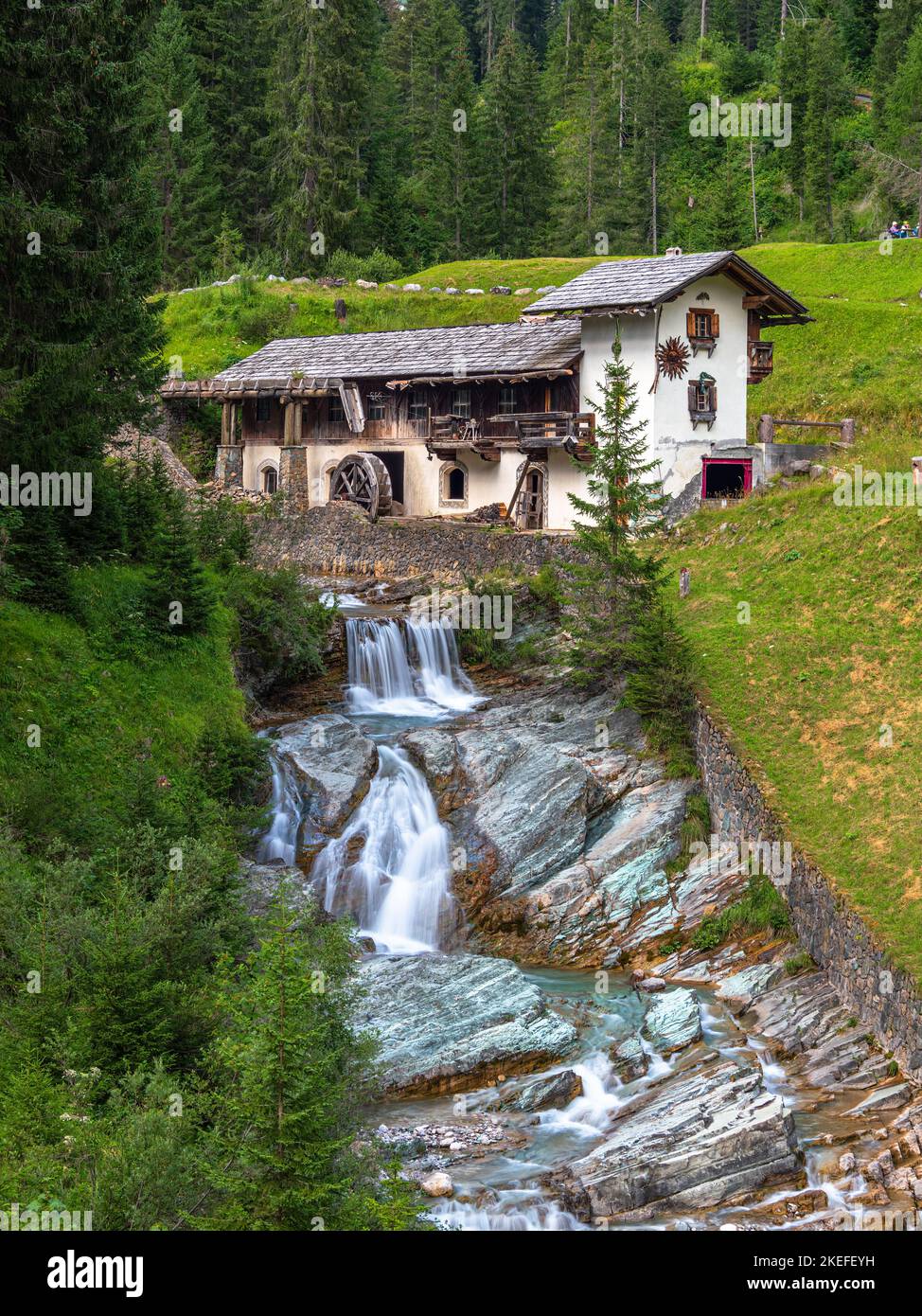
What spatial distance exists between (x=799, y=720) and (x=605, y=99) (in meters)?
69.9

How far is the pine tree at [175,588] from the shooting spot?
26484mm

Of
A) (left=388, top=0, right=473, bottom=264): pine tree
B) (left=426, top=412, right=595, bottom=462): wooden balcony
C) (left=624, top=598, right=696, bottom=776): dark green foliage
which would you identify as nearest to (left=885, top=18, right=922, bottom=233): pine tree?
(left=388, top=0, right=473, bottom=264): pine tree

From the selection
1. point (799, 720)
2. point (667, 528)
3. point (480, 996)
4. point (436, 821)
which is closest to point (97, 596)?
point (436, 821)

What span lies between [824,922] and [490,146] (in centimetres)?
6756

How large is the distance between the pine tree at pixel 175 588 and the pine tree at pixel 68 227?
2263 mm

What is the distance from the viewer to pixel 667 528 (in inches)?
1448

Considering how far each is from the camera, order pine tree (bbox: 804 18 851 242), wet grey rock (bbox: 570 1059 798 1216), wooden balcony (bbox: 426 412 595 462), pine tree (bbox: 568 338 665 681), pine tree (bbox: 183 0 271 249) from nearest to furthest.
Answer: wet grey rock (bbox: 570 1059 798 1216), pine tree (bbox: 568 338 665 681), wooden balcony (bbox: 426 412 595 462), pine tree (bbox: 804 18 851 242), pine tree (bbox: 183 0 271 249)

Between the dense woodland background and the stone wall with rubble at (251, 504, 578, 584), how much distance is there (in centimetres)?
2611

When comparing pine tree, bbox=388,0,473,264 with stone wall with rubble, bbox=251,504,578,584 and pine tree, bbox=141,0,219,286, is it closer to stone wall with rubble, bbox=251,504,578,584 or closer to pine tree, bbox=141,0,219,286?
pine tree, bbox=141,0,219,286

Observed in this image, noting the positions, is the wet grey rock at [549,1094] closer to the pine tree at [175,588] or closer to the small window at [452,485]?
the pine tree at [175,588]

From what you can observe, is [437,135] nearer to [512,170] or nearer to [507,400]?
[512,170]

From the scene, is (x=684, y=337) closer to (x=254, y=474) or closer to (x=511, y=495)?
(x=511, y=495)

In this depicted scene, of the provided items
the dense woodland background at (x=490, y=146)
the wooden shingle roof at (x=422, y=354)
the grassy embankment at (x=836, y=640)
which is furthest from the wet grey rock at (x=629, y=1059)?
the dense woodland background at (x=490, y=146)

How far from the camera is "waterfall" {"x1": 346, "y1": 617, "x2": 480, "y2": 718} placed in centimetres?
3162
